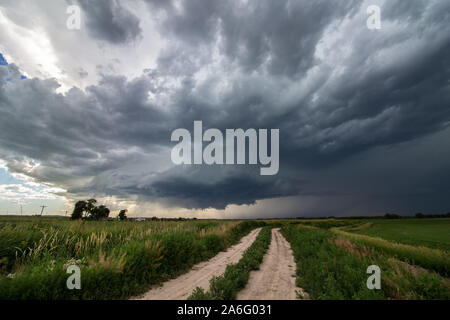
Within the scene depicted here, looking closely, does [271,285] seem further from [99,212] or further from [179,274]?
[99,212]

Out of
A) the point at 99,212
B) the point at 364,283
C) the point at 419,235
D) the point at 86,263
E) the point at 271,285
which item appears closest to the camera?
the point at 364,283

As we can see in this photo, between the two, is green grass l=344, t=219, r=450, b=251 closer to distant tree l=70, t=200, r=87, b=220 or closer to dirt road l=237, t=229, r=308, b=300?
dirt road l=237, t=229, r=308, b=300

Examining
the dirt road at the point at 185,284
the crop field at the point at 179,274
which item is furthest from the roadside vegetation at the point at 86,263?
Answer: the dirt road at the point at 185,284

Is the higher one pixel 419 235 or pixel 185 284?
pixel 185 284

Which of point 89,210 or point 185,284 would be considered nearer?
point 185,284

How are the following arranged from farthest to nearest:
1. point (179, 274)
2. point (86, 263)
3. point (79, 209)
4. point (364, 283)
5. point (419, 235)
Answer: point (79, 209) < point (419, 235) < point (179, 274) < point (86, 263) < point (364, 283)

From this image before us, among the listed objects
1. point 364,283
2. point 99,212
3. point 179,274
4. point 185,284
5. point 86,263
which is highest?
point 364,283

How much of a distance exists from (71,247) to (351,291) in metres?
12.1

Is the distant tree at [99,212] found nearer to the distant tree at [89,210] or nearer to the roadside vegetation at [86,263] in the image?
the distant tree at [89,210]

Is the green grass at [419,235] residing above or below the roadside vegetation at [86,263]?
below

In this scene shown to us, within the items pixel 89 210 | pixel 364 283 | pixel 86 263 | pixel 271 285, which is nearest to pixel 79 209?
pixel 89 210

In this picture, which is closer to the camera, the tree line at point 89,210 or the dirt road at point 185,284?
the dirt road at point 185,284
